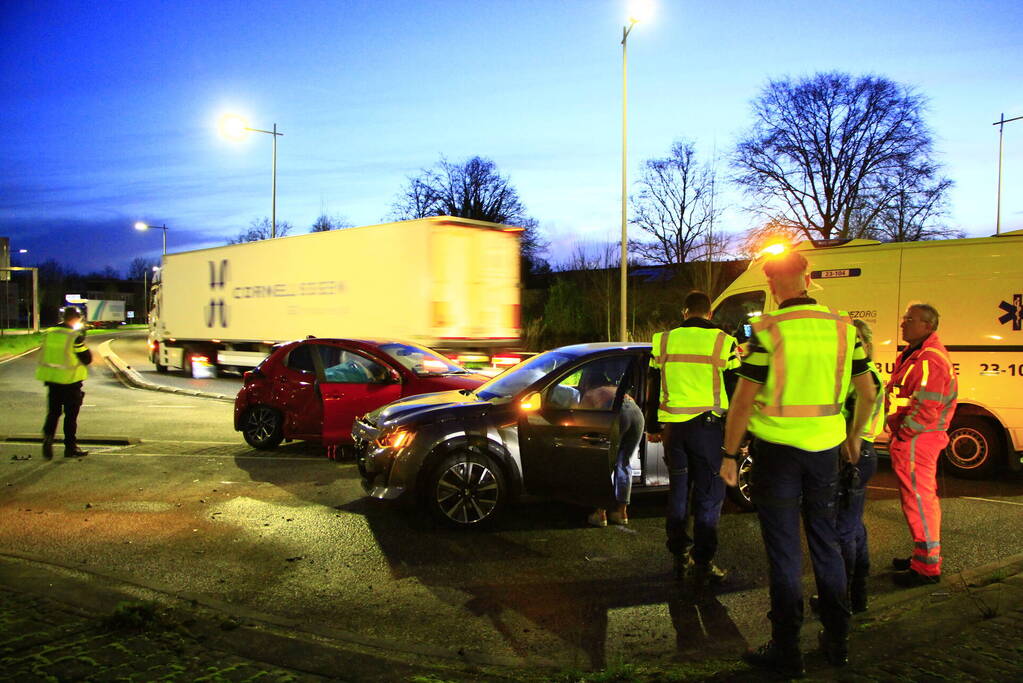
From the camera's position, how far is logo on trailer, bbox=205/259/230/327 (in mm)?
21047

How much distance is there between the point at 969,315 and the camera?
8078 millimetres

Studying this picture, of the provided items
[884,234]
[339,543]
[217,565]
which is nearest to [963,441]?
[339,543]

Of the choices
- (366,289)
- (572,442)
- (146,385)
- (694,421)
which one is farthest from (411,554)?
(146,385)

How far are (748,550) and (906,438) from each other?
4.47 feet

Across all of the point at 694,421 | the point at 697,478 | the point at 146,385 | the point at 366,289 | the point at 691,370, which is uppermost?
the point at 366,289

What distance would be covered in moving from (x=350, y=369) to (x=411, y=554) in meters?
3.87

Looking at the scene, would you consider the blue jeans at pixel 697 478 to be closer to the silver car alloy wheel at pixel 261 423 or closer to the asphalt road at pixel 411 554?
the asphalt road at pixel 411 554

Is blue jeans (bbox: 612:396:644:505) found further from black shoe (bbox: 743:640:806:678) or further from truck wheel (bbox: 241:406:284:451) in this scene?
truck wheel (bbox: 241:406:284:451)

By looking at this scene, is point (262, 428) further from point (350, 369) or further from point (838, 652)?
point (838, 652)

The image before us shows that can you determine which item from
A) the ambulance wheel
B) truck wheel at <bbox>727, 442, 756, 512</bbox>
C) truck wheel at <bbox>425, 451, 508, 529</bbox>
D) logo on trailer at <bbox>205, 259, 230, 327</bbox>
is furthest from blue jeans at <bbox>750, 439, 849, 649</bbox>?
logo on trailer at <bbox>205, 259, 230, 327</bbox>

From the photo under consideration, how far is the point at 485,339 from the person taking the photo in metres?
14.9

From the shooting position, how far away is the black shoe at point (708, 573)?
4832 mm

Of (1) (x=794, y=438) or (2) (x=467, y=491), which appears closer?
(1) (x=794, y=438)

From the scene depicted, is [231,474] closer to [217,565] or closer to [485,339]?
A: [217,565]
